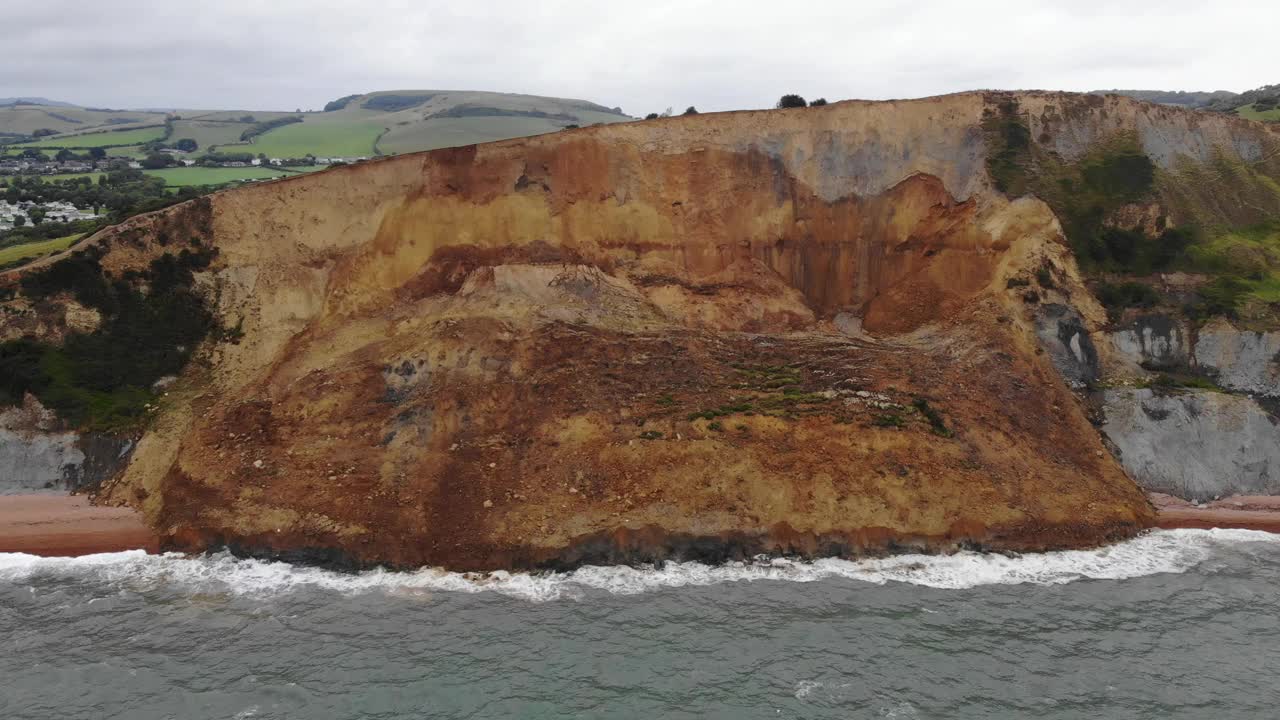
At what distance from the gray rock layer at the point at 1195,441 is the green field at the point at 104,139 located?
4398 inches

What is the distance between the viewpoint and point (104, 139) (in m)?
106

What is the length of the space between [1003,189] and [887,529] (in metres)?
14.4

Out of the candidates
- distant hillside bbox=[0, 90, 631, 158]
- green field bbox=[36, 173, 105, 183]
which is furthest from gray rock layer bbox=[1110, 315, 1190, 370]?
green field bbox=[36, 173, 105, 183]

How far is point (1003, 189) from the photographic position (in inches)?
1168

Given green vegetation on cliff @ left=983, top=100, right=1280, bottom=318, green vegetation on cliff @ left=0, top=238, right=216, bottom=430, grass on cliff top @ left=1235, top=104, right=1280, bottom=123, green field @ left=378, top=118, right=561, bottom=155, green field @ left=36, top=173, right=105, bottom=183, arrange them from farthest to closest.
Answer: green field @ left=378, top=118, right=561, bottom=155
green field @ left=36, top=173, right=105, bottom=183
grass on cliff top @ left=1235, top=104, right=1280, bottom=123
green vegetation on cliff @ left=983, top=100, right=1280, bottom=318
green vegetation on cliff @ left=0, top=238, right=216, bottom=430

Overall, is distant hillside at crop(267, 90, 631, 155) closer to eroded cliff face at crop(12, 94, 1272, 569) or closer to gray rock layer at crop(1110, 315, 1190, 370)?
eroded cliff face at crop(12, 94, 1272, 569)

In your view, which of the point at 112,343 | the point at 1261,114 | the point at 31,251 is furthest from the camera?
the point at 1261,114

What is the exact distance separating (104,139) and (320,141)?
2943 centimetres

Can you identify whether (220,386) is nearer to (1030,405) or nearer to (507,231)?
(507,231)

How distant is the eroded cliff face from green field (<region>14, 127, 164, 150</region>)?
9227 cm

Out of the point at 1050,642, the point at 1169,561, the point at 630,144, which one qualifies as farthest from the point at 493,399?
the point at 1169,561

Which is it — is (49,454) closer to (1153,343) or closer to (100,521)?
(100,521)

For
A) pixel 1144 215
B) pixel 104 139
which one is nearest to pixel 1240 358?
pixel 1144 215

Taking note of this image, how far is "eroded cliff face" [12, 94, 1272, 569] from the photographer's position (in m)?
22.8
